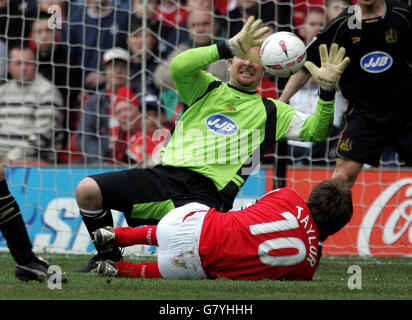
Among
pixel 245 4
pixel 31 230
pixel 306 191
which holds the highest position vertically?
pixel 245 4

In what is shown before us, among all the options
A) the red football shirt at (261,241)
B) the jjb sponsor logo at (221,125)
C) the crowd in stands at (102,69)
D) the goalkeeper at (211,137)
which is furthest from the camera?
the crowd in stands at (102,69)

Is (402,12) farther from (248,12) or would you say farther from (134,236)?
(134,236)

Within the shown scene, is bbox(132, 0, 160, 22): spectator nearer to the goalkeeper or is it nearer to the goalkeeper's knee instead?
the goalkeeper

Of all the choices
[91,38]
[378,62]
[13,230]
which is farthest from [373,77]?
[91,38]

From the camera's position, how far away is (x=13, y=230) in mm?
4699

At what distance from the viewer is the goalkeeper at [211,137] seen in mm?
5426

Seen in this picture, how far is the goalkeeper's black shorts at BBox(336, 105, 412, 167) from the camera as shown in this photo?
6.58 meters

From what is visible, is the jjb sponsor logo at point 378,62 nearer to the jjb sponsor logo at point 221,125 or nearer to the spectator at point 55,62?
the jjb sponsor logo at point 221,125

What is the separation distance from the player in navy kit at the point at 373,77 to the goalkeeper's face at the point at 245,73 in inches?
25.0

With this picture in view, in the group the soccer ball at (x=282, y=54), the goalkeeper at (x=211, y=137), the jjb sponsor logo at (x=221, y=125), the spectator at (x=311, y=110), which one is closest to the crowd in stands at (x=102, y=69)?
the spectator at (x=311, y=110)

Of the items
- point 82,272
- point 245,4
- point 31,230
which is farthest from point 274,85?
point 82,272

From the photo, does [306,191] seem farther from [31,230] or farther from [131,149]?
[31,230]
